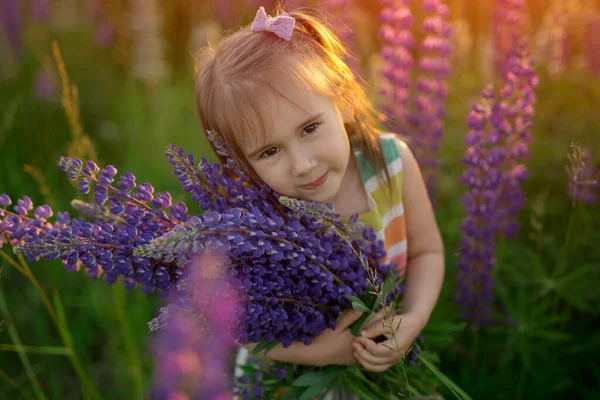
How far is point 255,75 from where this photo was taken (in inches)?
54.8

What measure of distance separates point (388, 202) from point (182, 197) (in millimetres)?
1359

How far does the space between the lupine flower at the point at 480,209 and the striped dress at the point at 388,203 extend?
36 cm

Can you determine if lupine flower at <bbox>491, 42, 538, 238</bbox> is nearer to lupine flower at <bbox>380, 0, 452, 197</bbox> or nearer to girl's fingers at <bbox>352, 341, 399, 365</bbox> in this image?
lupine flower at <bbox>380, 0, 452, 197</bbox>

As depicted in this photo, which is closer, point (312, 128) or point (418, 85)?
point (312, 128)

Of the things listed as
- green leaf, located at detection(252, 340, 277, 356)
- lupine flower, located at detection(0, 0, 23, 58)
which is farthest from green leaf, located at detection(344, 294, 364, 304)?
lupine flower, located at detection(0, 0, 23, 58)

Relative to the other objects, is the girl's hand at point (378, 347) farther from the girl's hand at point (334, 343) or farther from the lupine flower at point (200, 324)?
the lupine flower at point (200, 324)

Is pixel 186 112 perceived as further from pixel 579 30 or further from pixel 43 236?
pixel 43 236

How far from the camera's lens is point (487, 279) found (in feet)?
7.27

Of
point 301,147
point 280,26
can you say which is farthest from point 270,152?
point 280,26

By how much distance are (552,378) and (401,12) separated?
1629 mm

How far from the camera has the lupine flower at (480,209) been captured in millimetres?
1960

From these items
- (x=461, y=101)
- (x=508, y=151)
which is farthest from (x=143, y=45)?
(x=508, y=151)

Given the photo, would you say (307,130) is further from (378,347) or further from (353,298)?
(378,347)

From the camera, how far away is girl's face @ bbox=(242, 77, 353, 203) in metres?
1.40
